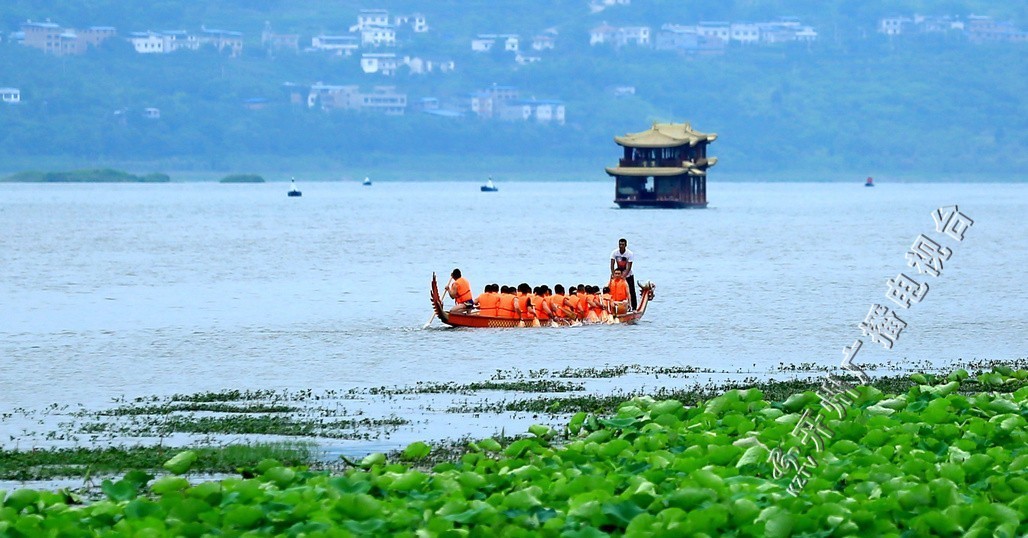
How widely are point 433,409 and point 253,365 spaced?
7.16m

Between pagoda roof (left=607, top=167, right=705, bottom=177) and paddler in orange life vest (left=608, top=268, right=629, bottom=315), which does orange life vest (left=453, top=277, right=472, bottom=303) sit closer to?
paddler in orange life vest (left=608, top=268, right=629, bottom=315)

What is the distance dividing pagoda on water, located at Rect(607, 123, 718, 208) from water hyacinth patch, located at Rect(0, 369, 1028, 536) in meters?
89.4

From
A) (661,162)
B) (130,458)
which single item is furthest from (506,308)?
(661,162)

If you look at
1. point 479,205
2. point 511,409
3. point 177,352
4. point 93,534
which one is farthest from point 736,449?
point 479,205

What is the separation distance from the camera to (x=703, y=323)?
3791 cm

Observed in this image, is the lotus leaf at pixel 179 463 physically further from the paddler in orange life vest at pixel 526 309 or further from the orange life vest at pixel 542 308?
the orange life vest at pixel 542 308

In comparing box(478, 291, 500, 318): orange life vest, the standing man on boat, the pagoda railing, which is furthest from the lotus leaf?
the pagoda railing

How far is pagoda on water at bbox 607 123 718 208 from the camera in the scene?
10762cm

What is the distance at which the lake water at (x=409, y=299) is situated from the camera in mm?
28984

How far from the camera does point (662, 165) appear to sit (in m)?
109

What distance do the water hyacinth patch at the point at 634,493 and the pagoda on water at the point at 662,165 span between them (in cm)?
8942

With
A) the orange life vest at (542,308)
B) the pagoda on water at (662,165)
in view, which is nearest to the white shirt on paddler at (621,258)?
the orange life vest at (542,308)

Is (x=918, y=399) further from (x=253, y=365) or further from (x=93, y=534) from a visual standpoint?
(x=253, y=365)

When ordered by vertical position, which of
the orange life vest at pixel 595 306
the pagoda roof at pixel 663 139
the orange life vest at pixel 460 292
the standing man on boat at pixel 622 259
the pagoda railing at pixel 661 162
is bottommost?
the orange life vest at pixel 595 306
